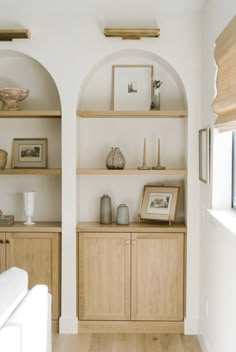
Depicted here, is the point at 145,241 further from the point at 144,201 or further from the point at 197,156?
the point at 197,156

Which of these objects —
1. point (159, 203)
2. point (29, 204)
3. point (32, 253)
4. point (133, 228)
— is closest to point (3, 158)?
point (29, 204)

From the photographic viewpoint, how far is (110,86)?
444 cm

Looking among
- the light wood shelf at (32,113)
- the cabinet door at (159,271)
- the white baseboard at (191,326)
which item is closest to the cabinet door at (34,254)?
the cabinet door at (159,271)

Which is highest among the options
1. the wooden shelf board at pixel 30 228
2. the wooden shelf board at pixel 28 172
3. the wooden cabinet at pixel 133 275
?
the wooden shelf board at pixel 28 172

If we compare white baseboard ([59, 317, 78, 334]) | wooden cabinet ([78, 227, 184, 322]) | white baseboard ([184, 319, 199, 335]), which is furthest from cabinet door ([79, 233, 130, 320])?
white baseboard ([184, 319, 199, 335])

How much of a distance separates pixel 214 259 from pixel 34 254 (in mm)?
1520

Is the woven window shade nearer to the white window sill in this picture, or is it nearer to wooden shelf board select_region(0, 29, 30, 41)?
the white window sill

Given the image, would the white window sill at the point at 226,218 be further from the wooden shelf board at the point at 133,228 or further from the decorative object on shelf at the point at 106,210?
the decorative object on shelf at the point at 106,210

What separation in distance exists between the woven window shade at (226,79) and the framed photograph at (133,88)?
128 centimetres

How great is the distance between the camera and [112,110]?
4340 mm

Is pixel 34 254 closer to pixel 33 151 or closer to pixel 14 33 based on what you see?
pixel 33 151

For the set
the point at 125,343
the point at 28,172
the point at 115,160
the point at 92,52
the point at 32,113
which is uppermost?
the point at 92,52

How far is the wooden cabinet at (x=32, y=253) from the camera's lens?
13.7ft

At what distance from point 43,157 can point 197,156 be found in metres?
1.34
